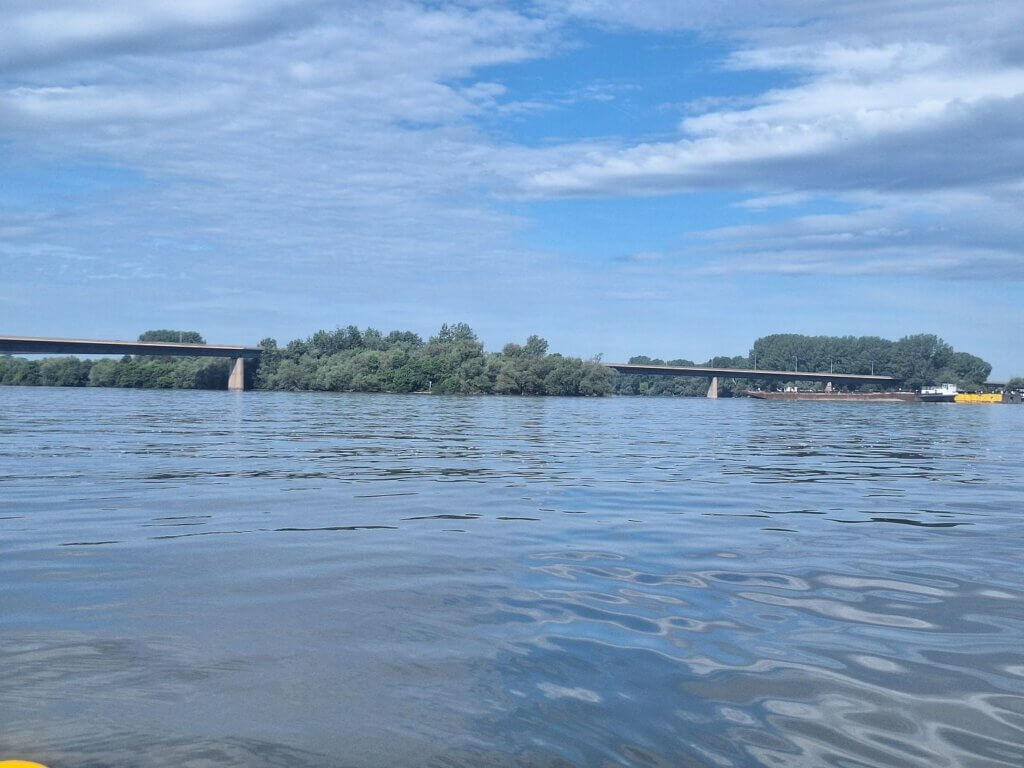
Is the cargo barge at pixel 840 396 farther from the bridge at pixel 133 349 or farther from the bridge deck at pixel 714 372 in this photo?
the bridge at pixel 133 349

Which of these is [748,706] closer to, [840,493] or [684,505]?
[684,505]

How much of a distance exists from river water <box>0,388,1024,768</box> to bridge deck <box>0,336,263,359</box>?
11052 centimetres

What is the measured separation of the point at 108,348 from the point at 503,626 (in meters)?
132

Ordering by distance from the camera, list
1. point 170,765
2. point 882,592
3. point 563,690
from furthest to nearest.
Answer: point 882,592, point 563,690, point 170,765

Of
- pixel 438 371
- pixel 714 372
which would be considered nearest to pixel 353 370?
pixel 438 371

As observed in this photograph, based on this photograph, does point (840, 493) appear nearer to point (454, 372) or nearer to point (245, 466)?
point (245, 466)

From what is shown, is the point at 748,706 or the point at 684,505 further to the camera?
the point at 684,505

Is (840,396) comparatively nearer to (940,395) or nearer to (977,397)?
(940,395)

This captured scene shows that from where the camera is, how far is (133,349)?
13038 cm

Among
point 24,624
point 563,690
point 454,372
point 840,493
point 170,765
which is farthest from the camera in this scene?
point 454,372

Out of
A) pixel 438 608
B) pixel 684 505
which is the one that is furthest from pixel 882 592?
pixel 684 505

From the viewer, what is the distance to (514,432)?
1523 inches

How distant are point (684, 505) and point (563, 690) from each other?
32.0 ft

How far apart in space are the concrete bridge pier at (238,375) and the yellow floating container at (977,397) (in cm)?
12260
